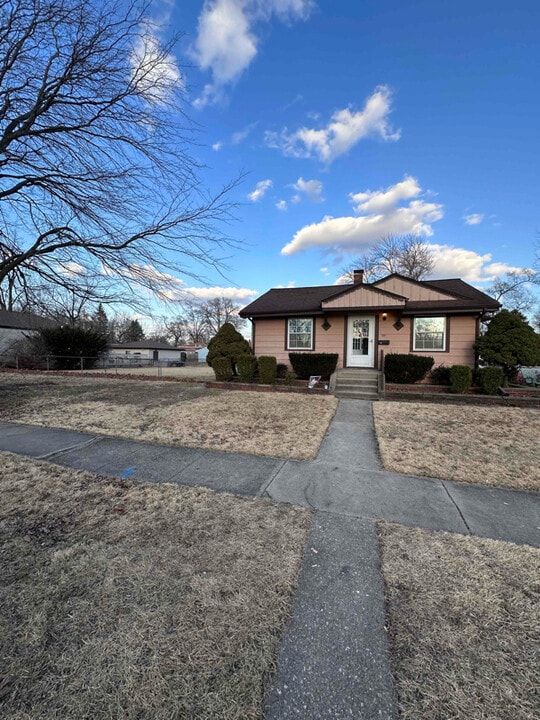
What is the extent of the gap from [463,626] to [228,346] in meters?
10.3

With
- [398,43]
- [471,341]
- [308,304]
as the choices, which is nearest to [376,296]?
[308,304]

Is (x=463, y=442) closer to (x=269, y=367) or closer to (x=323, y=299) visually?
(x=269, y=367)

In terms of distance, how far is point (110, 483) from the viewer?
3.64 metres

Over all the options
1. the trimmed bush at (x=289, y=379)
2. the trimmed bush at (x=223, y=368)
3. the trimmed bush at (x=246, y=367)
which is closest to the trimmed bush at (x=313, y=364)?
the trimmed bush at (x=289, y=379)

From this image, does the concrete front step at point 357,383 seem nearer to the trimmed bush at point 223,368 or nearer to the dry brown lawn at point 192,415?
the dry brown lawn at point 192,415

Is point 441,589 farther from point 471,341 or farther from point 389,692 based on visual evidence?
point 471,341

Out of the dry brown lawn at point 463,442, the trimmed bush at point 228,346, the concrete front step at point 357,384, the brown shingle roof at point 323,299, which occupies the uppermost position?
the brown shingle roof at point 323,299

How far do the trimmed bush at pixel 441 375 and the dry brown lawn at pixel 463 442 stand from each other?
276cm

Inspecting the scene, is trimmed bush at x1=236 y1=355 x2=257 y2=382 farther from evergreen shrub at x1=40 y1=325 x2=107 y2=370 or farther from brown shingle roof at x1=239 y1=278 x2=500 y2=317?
evergreen shrub at x1=40 y1=325 x2=107 y2=370

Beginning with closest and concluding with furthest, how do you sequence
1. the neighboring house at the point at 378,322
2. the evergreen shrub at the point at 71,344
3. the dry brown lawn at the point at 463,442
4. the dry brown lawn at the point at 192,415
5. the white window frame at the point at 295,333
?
the dry brown lawn at the point at 463,442 < the dry brown lawn at the point at 192,415 < the neighboring house at the point at 378,322 < the white window frame at the point at 295,333 < the evergreen shrub at the point at 71,344

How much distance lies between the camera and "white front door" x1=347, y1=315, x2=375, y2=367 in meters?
11.9

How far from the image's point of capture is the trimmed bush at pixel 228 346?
11555mm

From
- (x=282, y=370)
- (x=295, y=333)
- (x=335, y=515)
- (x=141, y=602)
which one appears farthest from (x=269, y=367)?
(x=141, y=602)

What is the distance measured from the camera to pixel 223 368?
11391 millimetres
